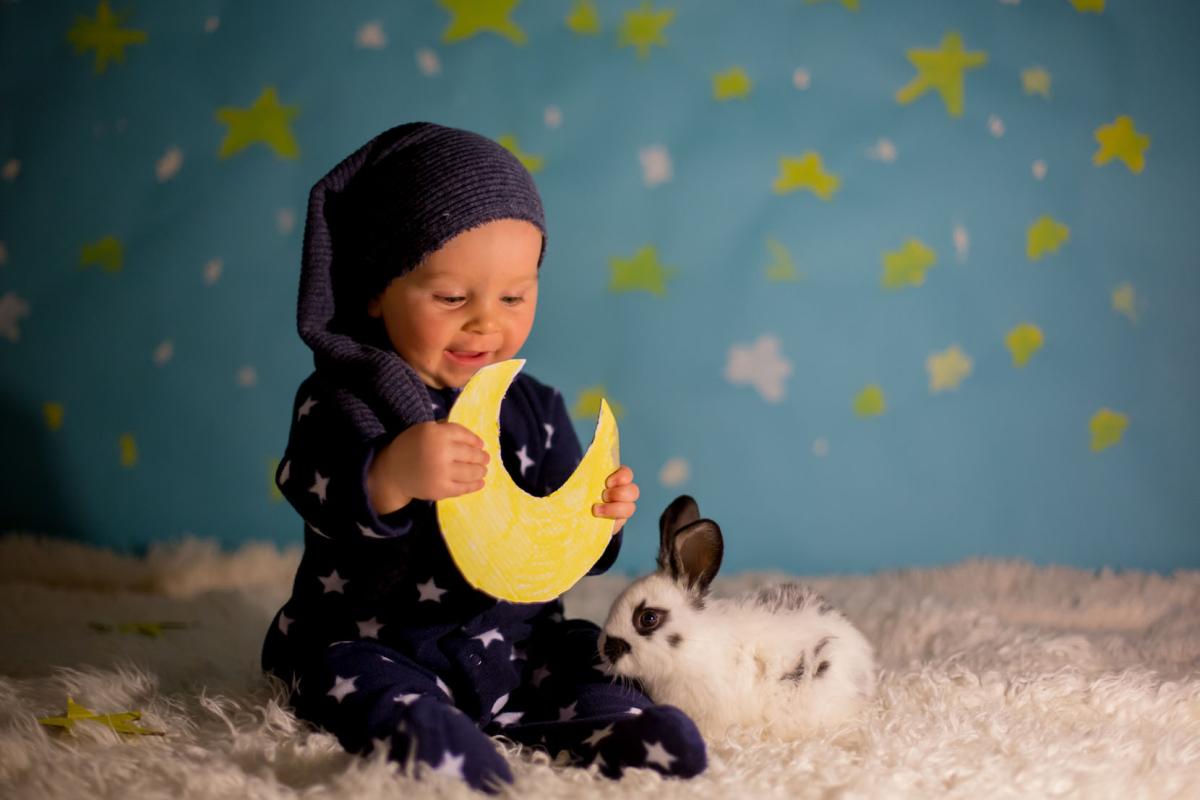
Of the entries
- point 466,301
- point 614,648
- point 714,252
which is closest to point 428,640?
point 614,648

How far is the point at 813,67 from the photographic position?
6.27ft

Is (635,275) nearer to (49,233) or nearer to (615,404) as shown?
(615,404)

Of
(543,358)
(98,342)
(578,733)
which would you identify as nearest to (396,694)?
(578,733)

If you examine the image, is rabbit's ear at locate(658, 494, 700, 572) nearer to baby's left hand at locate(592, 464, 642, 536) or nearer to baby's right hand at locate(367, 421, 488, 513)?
baby's left hand at locate(592, 464, 642, 536)

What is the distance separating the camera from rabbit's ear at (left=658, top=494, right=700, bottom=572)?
1052 millimetres

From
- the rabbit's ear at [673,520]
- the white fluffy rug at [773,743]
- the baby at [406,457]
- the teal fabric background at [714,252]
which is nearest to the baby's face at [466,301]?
the baby at [406,457]

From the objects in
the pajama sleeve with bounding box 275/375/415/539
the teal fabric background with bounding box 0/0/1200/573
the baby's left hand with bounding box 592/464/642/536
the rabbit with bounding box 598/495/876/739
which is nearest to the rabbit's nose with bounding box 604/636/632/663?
the rabbit with bounding box 598/495/876/739

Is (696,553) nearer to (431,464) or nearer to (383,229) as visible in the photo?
(431,464)

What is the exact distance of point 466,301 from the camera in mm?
1028

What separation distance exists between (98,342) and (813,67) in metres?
1.35

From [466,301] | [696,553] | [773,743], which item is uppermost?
[466,301]

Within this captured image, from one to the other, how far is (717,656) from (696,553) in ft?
0.33

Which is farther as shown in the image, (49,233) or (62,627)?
(49,233)

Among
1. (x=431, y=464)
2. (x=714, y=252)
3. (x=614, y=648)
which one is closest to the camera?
(x=431, y=464)
